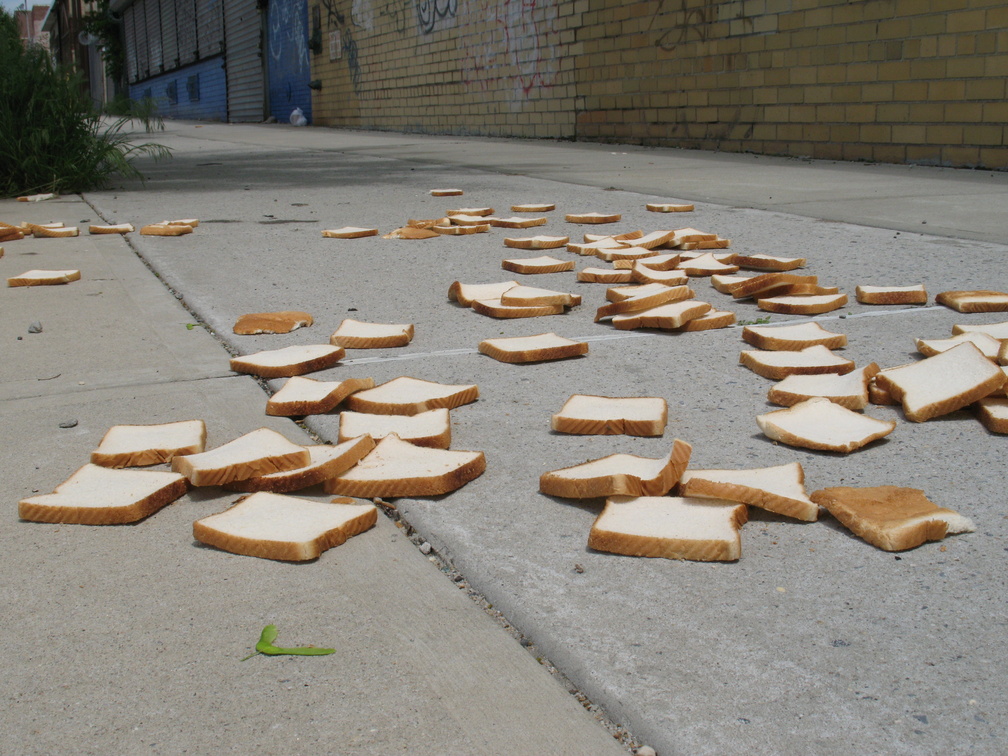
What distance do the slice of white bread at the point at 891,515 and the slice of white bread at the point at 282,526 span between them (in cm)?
78

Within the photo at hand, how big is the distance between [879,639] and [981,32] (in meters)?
6.99

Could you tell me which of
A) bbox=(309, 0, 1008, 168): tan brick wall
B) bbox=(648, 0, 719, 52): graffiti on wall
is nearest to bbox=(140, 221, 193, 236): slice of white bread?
bbox=(309, 0, 1008, 168): tan brick wall

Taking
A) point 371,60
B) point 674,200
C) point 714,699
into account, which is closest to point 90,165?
point 674,200

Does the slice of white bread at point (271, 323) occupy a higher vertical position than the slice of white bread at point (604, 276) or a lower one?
lower

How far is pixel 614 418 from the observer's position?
2.05 metres

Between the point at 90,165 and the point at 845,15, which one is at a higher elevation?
the point at 845,15

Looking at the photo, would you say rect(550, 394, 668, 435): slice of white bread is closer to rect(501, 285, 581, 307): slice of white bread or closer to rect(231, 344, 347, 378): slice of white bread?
rect(231, 344, 347, 378): slice of white bread

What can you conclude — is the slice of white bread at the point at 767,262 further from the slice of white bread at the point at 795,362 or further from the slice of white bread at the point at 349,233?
the slice of white bread at the point at 349,233

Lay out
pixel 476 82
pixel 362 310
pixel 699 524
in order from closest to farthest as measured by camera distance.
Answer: pixel 699 524
pixel 362 310
pixel 476 82

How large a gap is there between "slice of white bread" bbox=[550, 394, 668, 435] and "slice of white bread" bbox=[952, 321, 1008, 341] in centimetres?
100

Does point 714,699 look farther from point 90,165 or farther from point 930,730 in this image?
point 90,165

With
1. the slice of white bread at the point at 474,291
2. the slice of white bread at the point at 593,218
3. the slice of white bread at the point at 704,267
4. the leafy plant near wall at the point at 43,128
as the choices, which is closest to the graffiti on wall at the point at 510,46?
the leafy plant near wall at the point at 43,128

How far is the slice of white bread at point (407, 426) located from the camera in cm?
195

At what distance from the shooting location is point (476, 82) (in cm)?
1435
